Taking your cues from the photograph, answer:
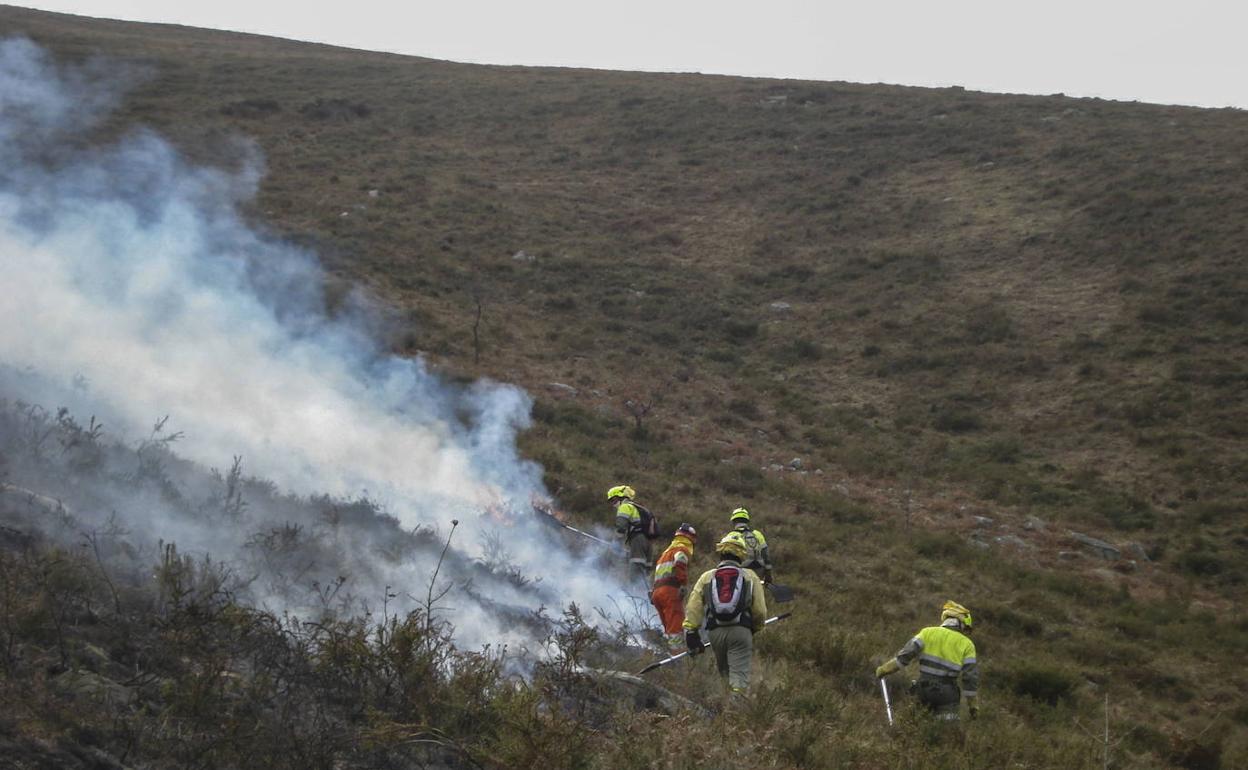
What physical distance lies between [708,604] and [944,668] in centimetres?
195

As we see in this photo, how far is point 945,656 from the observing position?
25.5 feet

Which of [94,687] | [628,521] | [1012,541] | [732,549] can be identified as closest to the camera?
[94,687]

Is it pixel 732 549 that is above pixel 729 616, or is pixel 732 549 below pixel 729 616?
above

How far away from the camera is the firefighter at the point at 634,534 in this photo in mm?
11297

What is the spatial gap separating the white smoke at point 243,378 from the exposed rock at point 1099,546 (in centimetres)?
833

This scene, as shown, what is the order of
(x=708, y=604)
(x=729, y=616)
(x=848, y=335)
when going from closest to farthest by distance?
(x=729, y=616)
(x=708, y=604)
(x=848, y=335)

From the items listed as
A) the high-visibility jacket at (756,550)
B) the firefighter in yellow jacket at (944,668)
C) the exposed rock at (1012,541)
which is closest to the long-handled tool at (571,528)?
the high-visibility jacket at (756,550)

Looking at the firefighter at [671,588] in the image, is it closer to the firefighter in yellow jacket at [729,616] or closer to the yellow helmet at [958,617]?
the firefighter in yellow jacket at [729,616]

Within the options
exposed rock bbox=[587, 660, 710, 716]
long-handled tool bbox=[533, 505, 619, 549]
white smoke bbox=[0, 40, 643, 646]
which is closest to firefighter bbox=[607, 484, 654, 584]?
long-handled tool bbox=[533, 505, 619, 549]

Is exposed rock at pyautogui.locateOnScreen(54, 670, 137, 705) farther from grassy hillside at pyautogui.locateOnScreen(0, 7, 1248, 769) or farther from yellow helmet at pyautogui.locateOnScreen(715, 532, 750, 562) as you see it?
yellow helmet at pyautogui.locateOnScreen(715, 532, 750, 562)

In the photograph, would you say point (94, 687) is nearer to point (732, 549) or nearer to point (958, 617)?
point (732, 549)

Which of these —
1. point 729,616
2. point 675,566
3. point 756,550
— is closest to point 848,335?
→ point 756,550

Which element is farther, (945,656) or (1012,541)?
(1012,541)

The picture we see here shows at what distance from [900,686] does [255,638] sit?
5674 millimetres
